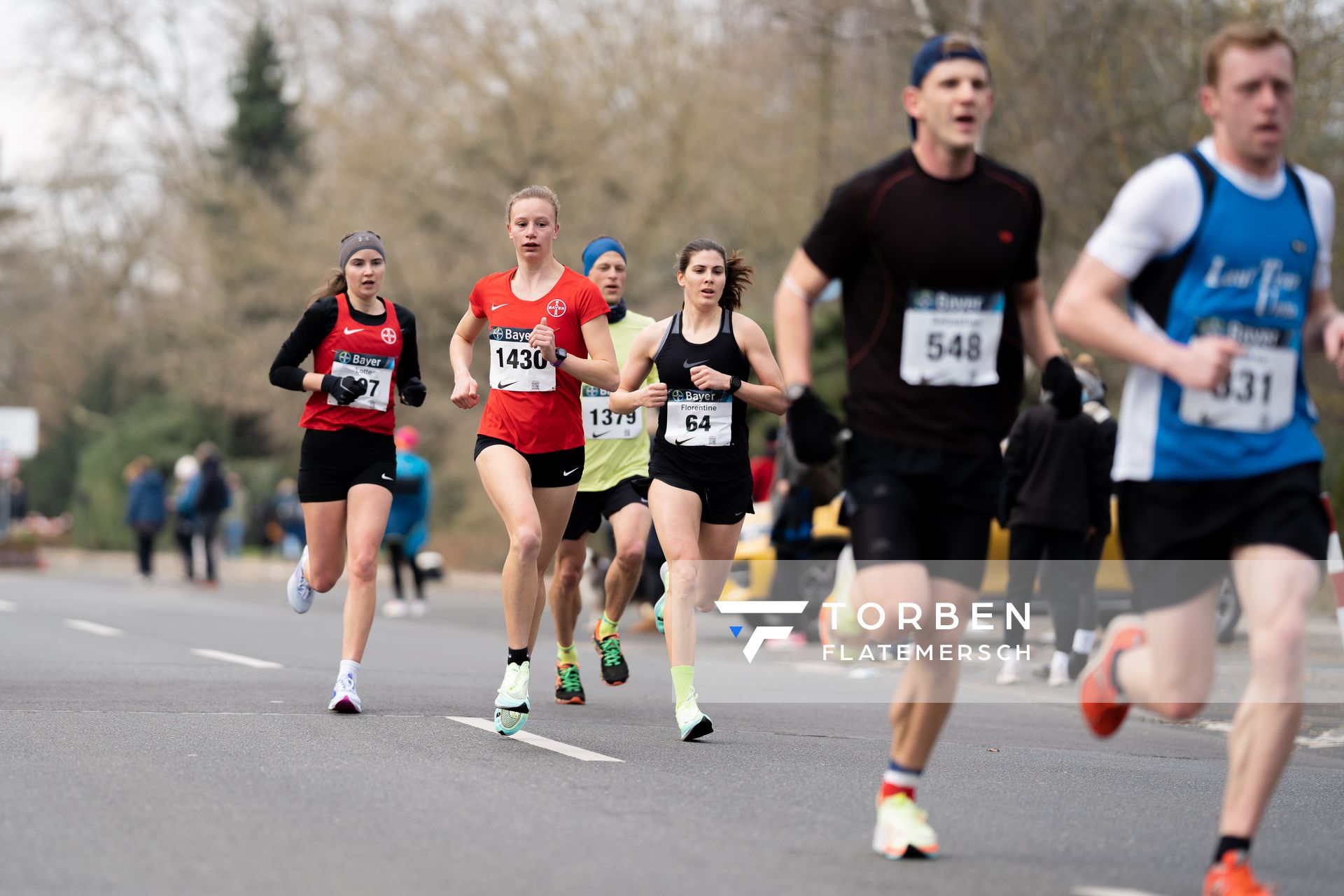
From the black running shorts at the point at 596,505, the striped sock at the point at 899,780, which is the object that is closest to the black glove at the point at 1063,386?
→ the striped sock at the point at 899,780

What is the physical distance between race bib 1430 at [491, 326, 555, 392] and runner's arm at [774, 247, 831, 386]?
3.01 metres

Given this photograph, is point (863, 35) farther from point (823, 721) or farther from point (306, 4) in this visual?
point (306, 4)

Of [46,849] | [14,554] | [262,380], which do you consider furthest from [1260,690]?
[262,380]

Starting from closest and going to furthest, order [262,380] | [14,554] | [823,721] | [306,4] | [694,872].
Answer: [694,872]
[823,721]
[14,554]
[262,380]
[306,4]

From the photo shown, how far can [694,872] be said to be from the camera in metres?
5.56

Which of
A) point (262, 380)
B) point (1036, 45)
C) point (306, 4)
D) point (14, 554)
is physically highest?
point (306, 4)

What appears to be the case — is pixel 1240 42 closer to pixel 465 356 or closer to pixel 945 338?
pixel 945 338

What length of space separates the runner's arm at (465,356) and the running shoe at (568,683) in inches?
76.2

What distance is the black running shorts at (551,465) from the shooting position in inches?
344

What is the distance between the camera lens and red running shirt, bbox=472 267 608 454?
28.6ft

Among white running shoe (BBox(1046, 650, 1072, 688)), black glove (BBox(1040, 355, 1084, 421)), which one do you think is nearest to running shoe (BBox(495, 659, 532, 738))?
black glove (BBox(1040, 355, 1084, 421))

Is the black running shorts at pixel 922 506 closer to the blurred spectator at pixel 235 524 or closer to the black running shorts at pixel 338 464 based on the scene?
the black running shorts at pixel 338 464

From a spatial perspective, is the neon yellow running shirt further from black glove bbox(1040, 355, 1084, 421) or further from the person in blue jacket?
the person in blue jacket

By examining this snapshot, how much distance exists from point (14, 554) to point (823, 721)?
29539 millimetres
